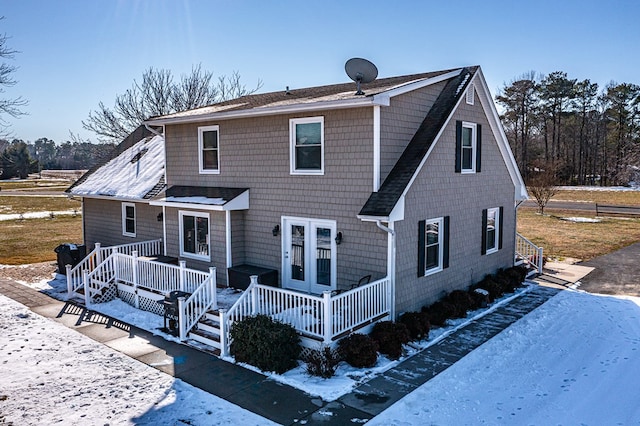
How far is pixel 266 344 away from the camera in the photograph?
28.5 feet

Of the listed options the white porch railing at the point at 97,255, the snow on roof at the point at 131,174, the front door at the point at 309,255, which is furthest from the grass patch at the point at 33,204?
the front door at the point at 309,255

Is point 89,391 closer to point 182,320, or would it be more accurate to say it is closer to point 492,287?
point 182,320

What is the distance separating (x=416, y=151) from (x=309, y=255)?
3.59 m

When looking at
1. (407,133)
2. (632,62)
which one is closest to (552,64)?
(632,62)

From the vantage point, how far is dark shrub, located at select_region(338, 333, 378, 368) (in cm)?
878

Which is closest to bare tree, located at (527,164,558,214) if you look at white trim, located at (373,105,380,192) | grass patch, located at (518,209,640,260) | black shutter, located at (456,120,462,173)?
grass patch, located at (518,209,640,260)

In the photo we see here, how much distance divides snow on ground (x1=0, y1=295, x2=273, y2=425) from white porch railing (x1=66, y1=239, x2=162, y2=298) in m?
3.39

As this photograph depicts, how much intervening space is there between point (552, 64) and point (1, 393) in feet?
206

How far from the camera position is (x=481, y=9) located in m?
15.4

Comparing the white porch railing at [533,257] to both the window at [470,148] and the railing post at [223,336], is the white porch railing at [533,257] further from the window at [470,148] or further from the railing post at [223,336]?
the railing post at [223,336]

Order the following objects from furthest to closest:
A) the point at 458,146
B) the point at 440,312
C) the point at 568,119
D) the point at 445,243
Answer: the point at 568,119 → the point at 458,146 → the point at 445,243 → the point at 440,312

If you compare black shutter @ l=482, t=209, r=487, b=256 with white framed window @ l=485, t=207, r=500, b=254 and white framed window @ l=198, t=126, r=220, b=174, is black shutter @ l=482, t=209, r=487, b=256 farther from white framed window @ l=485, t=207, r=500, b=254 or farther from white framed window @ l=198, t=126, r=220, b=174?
white framed window @ l=198, t=126, r=220, b=174

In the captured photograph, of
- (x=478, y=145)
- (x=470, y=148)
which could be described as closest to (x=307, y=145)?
(x=470, y=148)

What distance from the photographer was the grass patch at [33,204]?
41.5 metres
